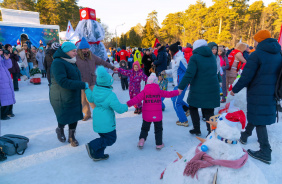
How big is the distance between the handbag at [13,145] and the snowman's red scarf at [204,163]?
10.3 ft

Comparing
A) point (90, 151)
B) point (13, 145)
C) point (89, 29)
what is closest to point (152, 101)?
point (90, 151)

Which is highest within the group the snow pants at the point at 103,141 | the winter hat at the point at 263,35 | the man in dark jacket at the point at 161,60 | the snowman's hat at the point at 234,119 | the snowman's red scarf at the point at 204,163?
the winter hat at the point at 263,35

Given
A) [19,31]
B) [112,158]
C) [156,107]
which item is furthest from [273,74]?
[19,31]

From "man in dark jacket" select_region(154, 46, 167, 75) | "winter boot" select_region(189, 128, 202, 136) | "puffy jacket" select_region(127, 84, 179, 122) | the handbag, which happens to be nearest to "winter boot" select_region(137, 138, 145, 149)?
"puffy jacket" select_region(127, 84, 179, 122)

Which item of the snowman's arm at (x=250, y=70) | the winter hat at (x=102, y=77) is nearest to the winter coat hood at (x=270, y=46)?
the snowman's arm at (x=250, y=70)

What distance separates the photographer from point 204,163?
1552mm

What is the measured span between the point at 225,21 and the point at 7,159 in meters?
43.0

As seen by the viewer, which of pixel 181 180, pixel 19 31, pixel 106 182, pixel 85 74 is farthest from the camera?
pixel 19 31

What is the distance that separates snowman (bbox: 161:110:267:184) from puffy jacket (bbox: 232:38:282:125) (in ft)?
5.11

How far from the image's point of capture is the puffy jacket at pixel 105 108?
2.70 m

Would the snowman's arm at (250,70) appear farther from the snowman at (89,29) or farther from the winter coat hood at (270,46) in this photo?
the snowman at (89,29)

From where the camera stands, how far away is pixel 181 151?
327 centimetres

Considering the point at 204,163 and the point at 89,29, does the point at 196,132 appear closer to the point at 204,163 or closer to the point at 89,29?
the point at 204,163

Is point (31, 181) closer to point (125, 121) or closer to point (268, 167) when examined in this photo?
point (125, 121)
